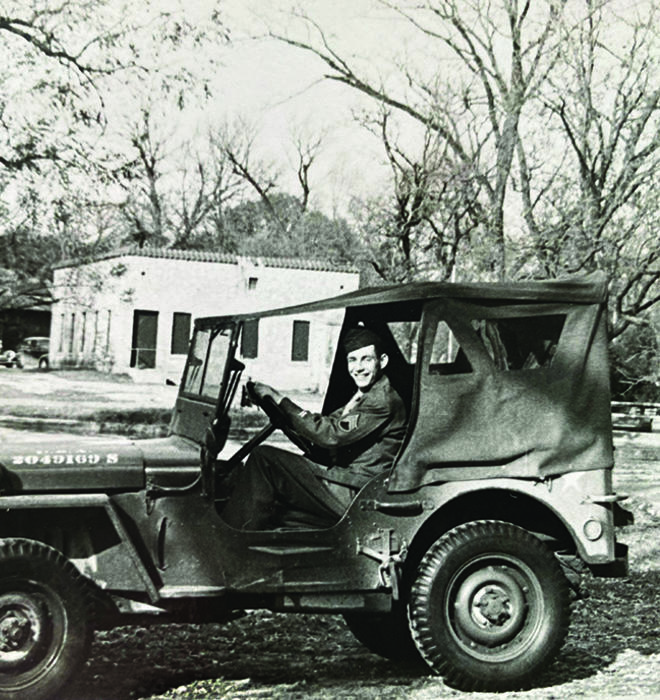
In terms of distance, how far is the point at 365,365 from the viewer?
221 inches

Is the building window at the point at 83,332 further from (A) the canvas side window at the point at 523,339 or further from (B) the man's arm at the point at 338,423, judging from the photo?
(A) the canvas side window at the point at 523,339

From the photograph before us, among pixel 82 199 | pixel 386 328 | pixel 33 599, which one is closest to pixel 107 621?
pixel 33 599

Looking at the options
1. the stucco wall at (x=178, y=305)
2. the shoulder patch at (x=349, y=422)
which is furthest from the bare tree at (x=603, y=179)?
the shoulder patch at (x=349, y=422)

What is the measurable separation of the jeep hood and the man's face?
38.3 inches

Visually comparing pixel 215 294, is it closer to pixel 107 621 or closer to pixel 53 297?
pixel 53 297

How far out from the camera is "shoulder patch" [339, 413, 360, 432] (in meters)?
Answer: 5.46

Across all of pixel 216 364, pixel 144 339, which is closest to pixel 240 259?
pixel 144 339

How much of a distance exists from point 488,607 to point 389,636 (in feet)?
3.12

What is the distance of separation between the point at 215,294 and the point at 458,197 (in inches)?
173

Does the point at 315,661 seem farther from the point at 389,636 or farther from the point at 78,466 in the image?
the point at 78,466

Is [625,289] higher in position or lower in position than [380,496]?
higher

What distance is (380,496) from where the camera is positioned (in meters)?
5.20

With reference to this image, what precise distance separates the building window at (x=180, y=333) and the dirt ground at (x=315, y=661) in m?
9.40

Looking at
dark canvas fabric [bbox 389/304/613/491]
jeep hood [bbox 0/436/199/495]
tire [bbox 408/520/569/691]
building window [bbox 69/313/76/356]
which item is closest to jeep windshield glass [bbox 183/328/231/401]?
jeep hood [bbox 0/436/199/495]
